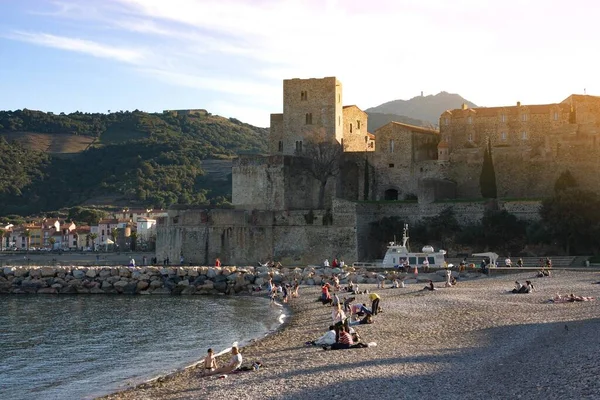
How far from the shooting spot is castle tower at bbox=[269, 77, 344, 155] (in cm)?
4688

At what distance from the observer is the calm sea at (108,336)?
57.7ft

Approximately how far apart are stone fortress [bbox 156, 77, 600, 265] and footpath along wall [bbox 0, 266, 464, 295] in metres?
3.88

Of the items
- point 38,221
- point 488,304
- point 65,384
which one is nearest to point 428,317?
point 488,304

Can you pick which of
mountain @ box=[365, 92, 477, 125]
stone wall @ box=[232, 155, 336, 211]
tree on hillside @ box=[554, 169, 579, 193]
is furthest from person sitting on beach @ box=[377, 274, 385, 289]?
mountain @ box=[365, 92, 477, 125]

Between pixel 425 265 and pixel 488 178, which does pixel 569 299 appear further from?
pixel 488 178

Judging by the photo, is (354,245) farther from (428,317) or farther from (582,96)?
(428,317)

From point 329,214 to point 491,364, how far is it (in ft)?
93.6

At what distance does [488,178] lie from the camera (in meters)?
42.5

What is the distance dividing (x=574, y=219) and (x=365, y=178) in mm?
12879

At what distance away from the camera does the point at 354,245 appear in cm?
4222

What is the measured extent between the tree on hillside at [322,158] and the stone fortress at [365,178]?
414 millimetres

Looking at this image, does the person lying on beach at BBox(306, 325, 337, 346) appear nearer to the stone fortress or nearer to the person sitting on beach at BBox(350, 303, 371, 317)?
the person sitting on beach at BBox(350, 303, 371, 317)

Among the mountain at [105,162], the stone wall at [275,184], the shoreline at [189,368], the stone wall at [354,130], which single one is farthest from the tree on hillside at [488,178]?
the mountain at [105,162]

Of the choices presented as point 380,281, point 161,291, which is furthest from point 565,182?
point 161,291
